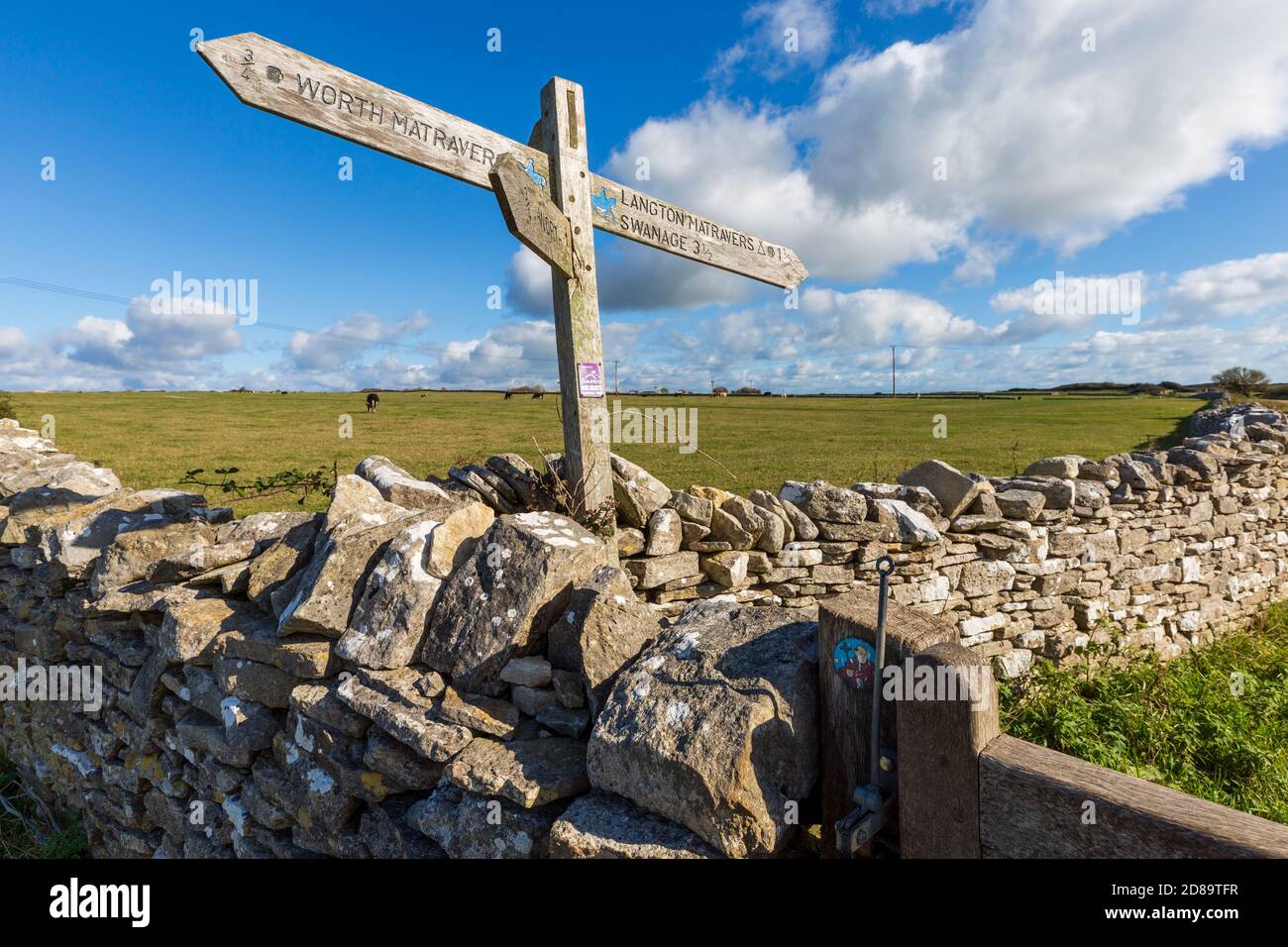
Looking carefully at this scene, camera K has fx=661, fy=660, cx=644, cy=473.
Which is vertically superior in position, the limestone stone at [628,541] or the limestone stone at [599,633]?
the limestone stone at [628,541]

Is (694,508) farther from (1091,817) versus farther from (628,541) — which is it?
(1091,817)

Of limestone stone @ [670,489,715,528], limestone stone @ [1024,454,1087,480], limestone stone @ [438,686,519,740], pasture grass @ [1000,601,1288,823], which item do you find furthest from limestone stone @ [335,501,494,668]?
limestone stone @ [1024,454,1087,480]

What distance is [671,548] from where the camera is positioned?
4504mm

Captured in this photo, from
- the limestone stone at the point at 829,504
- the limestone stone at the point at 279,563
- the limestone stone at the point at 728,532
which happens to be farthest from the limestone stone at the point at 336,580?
the limestone stone at the point at 829,504

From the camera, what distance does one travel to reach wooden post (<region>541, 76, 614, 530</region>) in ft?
13.9

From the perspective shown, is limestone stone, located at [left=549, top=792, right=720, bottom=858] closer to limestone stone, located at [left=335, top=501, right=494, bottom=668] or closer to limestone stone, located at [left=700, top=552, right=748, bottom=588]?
limestone stone, located at [left=335, top=501, right=494, bottom=668]

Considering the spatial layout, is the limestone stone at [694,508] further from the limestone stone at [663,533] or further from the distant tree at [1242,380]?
the distant tree at [1242,380]

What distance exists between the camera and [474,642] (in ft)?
9.59

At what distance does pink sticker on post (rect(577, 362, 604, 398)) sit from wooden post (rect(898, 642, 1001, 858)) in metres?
2.84

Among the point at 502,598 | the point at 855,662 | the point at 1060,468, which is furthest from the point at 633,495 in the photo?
the point at 1060,468

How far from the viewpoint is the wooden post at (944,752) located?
182 centimetres

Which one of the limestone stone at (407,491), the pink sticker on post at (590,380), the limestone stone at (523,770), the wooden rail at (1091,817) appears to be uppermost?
the pink sticker on post at (590,380)

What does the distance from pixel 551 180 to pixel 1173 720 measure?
6.38 metres
